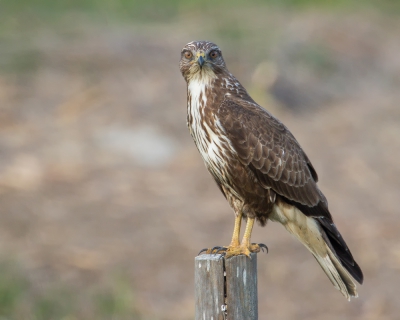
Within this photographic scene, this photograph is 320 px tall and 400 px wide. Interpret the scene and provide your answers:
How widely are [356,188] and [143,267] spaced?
333 centimetres

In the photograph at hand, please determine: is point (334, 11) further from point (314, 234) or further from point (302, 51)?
point (314, 234)

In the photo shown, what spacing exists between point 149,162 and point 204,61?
5.07 m

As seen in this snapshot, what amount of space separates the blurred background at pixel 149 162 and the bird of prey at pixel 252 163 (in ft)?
9.66

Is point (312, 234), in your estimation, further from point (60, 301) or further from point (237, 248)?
point (60, 301)

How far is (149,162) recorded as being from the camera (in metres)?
10.4

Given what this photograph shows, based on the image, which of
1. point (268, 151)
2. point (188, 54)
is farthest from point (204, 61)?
point (268, 151)

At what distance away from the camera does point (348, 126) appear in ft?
38.9

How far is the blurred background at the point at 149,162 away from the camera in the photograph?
8.69 meters

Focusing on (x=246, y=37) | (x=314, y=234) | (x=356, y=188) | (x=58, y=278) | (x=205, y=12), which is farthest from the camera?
(x=205, y=12)

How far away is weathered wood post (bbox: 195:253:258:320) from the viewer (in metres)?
4.34

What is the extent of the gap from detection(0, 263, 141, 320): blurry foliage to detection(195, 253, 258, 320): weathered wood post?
12.1 feet

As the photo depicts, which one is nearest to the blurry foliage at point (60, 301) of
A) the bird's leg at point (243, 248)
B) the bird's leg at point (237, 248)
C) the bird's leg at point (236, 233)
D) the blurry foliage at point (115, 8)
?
the bird's leg at point (236, 233)

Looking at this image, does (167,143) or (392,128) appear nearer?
(167,143)

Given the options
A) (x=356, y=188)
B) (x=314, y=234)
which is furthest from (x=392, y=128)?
(x=314, y=234)
